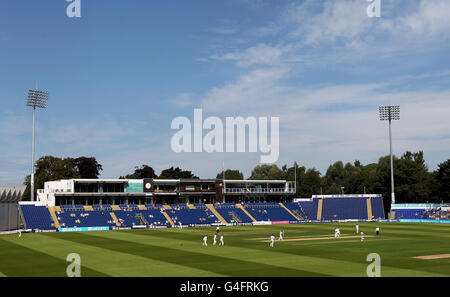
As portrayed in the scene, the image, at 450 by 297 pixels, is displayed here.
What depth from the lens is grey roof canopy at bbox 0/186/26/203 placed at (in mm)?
70312

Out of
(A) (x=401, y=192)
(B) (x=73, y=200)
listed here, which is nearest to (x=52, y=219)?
(B) (x=73, y=200)

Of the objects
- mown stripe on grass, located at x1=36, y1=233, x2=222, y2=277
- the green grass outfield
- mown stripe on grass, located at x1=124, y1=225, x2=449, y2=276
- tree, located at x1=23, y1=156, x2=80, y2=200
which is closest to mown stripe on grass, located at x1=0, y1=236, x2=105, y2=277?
the green grass outfield

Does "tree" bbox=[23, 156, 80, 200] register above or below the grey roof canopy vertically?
above

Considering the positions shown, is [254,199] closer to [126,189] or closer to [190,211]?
[190,211]

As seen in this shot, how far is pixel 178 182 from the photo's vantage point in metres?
99.2

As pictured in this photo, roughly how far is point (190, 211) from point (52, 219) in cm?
2469

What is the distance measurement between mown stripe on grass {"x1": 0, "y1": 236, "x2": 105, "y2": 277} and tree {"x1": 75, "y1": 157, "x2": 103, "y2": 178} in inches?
3389

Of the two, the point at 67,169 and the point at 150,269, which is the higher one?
the point at 67,169

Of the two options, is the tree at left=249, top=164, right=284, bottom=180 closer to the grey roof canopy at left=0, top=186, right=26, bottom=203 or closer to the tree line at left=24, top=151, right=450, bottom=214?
the tree line at left=24, top=151, right=450, bottom=214

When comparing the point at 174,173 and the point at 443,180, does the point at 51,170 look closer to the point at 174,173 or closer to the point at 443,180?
the point at 174,173

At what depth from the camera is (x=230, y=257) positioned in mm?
38500

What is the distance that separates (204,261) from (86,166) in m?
102

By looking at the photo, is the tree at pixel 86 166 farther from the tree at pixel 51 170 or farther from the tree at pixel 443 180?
the tree at pixel 443 180

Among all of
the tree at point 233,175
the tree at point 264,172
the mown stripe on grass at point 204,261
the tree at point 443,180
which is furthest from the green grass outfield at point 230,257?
the tree at point 233,175
